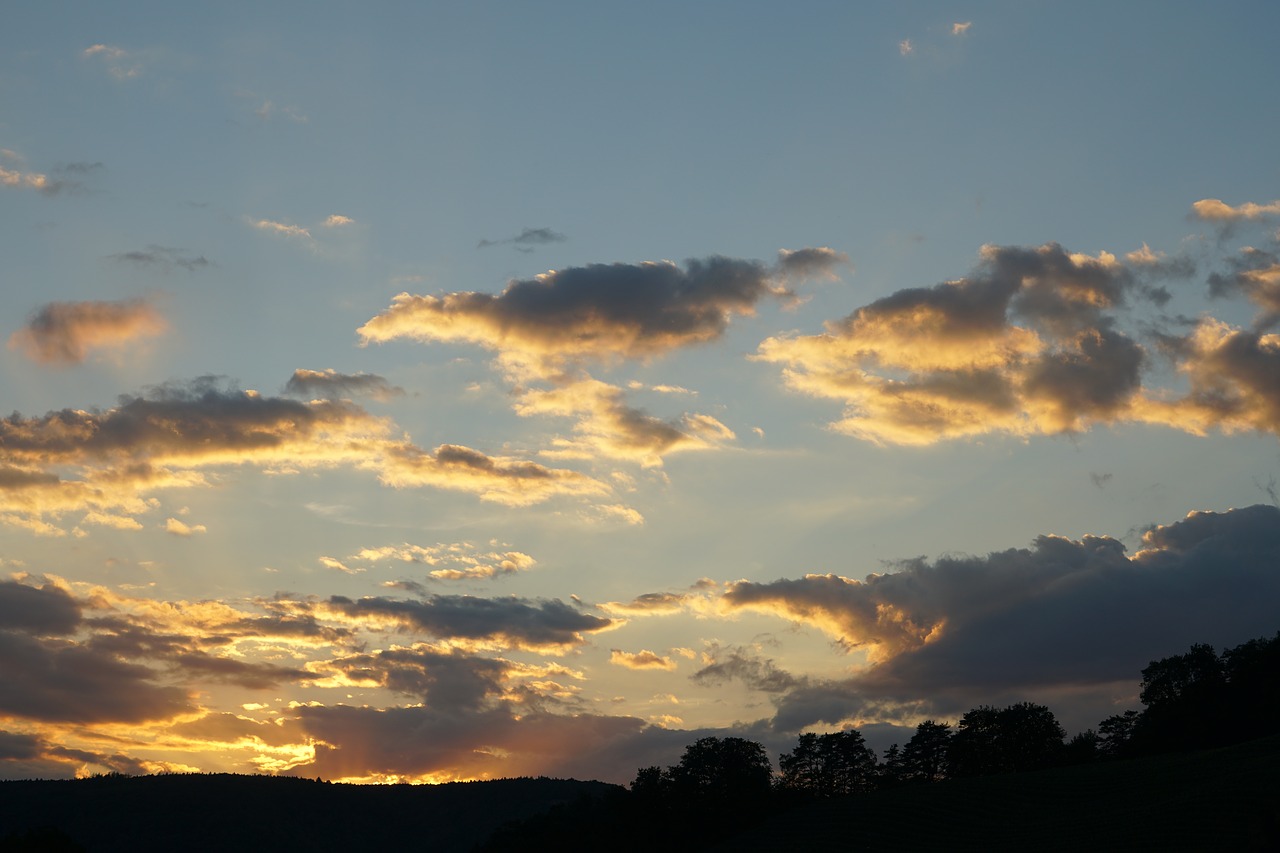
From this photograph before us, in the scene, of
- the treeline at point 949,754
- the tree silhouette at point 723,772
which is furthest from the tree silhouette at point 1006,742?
the tree silhouette at point 723,772

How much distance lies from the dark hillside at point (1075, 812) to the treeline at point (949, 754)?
515 inches

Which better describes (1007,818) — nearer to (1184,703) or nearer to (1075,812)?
(1075,812)

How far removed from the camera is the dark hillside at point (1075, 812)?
99812 mm

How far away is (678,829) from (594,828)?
1247 cm

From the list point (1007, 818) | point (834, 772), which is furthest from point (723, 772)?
point (1007, 818)

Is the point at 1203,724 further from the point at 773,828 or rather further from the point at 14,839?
the point at 14,839

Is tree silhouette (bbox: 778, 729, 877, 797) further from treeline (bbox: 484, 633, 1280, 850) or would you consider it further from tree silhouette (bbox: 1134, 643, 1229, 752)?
tree silhouette (bbox: 1134, 643, 1229, 752)

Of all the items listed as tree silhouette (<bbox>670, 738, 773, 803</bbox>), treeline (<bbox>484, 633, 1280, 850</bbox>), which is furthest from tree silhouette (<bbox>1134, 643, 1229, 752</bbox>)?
tree silhouette (<bbox>670, 738, 773, 803</bbox>)

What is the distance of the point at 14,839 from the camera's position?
134750 mm

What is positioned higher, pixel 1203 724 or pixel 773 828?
pixel 1203 724

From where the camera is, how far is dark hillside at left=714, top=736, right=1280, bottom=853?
99812mm

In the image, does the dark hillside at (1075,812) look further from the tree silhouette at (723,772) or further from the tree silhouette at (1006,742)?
the tree silhouette at (1006,742)

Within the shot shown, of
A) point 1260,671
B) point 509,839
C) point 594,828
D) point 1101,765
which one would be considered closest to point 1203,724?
point 1260,671

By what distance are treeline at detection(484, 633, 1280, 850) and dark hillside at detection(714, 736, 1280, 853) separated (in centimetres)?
1308
